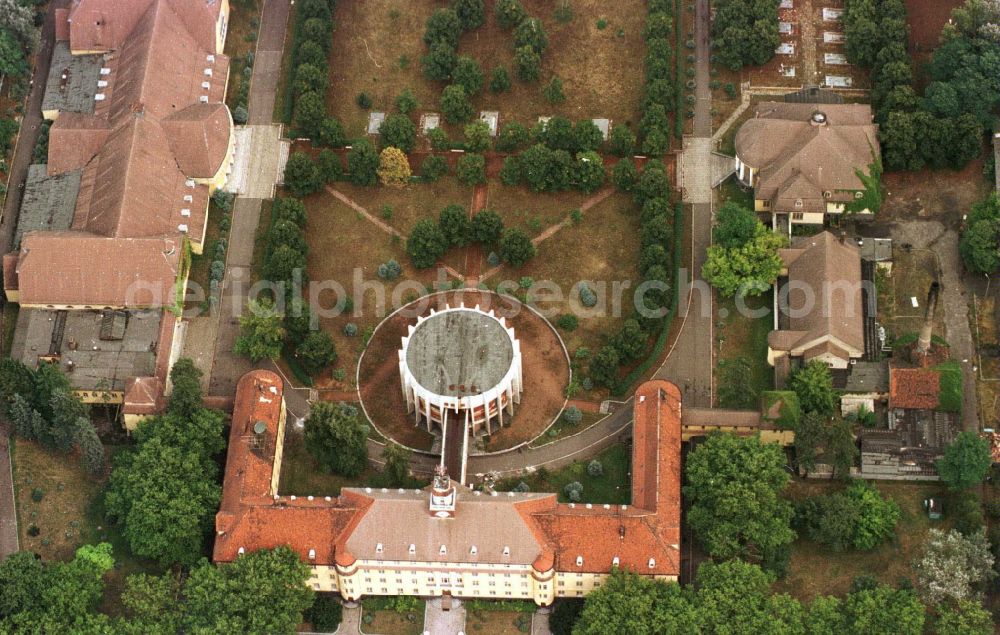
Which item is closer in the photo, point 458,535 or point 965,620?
point 965,620

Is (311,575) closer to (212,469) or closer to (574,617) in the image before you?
(212,469)

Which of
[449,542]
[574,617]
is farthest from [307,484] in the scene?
[574,617]

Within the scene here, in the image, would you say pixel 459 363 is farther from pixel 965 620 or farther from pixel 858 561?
pixel 965 620

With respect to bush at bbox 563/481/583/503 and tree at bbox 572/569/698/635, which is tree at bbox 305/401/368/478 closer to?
bush at bbox 563/481/583/503

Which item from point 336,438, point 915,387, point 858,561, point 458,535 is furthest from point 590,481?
point 915,387

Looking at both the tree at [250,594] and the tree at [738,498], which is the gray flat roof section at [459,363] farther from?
the tree at [250,594]

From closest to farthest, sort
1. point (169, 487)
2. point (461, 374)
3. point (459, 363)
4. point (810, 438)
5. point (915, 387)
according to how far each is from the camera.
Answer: point (169, 487)
point (810, 438)
point (915, 387)
point (461, 374)
point (459, 363)

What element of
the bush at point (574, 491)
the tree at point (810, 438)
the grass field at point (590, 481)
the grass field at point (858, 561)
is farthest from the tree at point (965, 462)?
the bush at point (574, 491)
